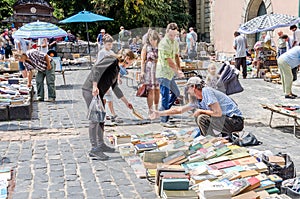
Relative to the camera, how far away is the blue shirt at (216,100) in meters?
5.58

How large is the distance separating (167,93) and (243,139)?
1.87 metres

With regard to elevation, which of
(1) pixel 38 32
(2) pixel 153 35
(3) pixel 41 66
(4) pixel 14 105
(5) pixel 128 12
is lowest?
(4) pixel 14 105

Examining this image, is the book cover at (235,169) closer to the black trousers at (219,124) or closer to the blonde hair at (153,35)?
the black trousers at (219,124)

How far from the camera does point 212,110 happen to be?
18.7ft

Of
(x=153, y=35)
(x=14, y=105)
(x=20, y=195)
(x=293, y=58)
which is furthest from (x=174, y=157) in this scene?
(x=293, y=58)

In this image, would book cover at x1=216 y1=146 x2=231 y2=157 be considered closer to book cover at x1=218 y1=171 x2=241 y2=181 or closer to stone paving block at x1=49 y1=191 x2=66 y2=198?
book cover at x1=218 y1=171 x2=241 y2=181

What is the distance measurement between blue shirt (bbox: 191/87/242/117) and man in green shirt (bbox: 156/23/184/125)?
1.52 metres

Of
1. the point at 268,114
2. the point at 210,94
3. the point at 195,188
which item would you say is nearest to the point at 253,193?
the point at 195,188

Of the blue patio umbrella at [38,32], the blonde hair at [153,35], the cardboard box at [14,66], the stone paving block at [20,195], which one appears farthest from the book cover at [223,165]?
the cardboard box at [14,66]

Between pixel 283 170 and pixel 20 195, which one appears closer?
pixel 20 195

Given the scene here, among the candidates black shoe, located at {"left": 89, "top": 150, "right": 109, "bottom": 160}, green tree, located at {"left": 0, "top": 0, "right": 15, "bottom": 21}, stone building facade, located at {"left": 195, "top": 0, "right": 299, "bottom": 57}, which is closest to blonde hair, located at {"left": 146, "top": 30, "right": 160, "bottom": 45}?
black shoe, located at {"left": 89, "top": 150, "right": 109, "bottom": 160}

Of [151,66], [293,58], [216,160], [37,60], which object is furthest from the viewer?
[293,58]

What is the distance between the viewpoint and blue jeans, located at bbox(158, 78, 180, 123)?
773 cm

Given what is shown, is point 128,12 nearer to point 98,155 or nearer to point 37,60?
point 37,60
